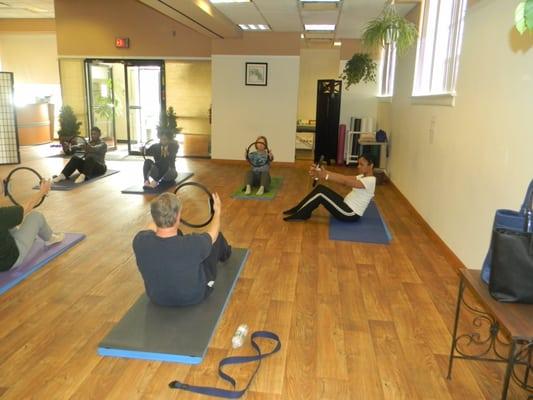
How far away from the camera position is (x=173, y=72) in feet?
30.1

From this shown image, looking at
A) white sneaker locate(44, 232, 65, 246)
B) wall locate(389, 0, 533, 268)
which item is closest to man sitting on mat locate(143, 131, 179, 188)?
white sneaker locate(44, 232, 65, 246)

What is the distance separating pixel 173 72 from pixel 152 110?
3.22 feet

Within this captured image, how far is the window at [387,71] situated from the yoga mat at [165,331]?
5759 millimetres

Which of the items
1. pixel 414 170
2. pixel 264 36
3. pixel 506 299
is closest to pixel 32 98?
pixel 264 36

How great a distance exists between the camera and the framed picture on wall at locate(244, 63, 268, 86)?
838 centimetres

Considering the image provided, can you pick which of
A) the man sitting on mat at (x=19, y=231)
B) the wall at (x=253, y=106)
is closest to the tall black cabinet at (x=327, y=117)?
the wall at (x=253, y=106)

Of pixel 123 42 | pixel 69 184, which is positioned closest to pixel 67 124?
pixel 123 42

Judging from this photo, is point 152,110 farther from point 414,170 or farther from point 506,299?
point 506,299

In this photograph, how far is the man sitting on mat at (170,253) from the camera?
7.60ft

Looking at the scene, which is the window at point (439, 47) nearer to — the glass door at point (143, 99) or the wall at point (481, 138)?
the wall at point (481, 138)

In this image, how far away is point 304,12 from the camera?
631cm

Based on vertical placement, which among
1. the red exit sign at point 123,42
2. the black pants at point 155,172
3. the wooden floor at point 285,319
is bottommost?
the wooden floor at point 285,319

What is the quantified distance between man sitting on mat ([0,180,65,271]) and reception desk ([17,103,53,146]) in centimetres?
761

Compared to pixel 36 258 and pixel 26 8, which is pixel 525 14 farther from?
pixel 26 8
